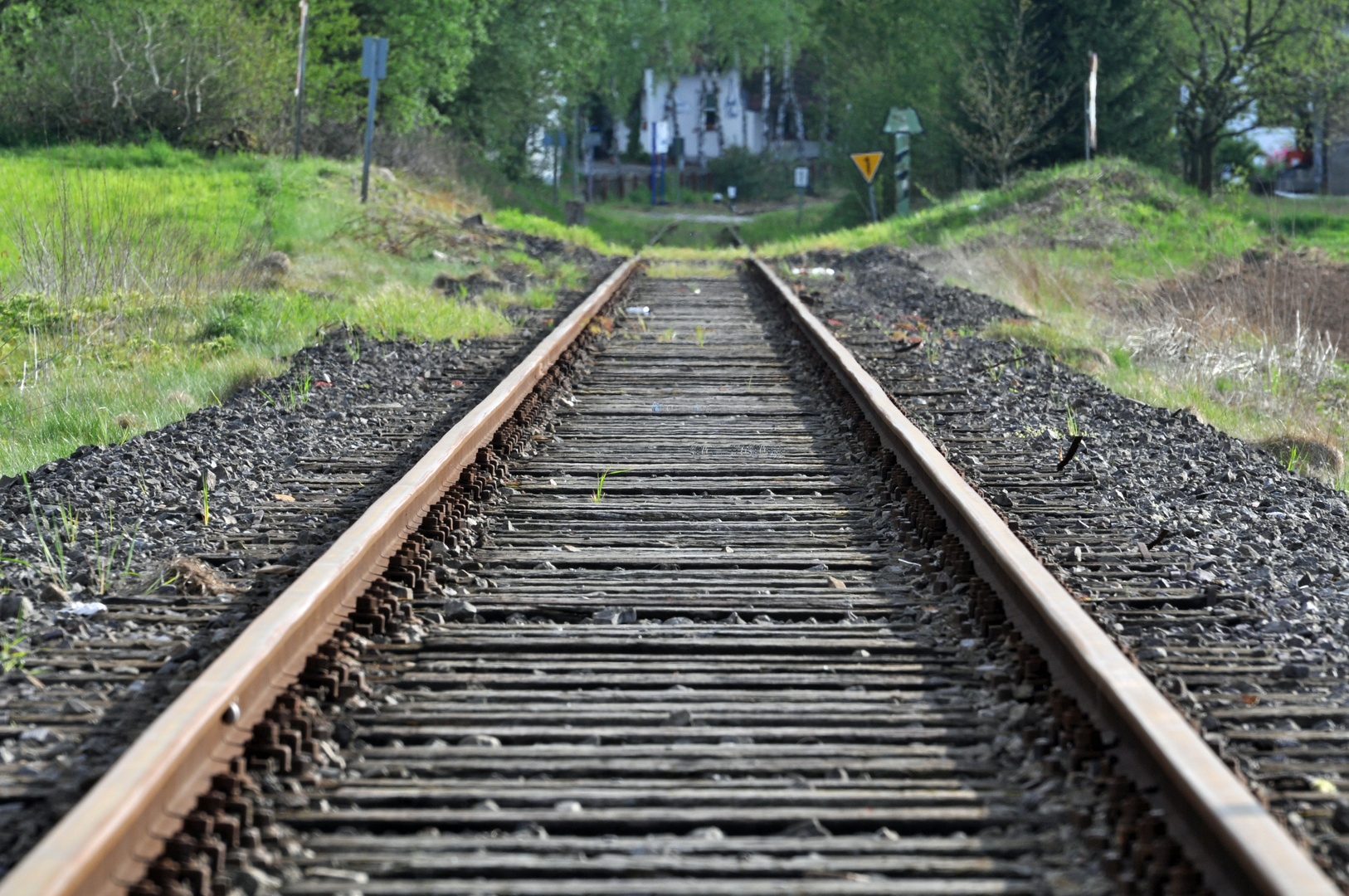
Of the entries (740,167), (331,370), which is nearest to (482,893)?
(331,370)

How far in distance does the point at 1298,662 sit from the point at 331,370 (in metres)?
6.13

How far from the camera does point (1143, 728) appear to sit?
2.49 m

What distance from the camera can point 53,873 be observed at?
1.91 meters

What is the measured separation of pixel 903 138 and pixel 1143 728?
28.4m

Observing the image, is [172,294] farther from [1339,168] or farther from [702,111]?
[702,111]

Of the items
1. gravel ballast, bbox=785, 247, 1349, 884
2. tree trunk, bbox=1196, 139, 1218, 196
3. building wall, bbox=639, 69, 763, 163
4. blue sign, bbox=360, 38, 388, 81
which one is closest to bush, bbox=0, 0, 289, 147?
blue sign, bbox=360, 38, 388, 81

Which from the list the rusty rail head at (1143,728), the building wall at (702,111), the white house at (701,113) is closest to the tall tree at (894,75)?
the white house at (701,113)

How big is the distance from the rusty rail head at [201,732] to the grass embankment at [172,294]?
2805 mm

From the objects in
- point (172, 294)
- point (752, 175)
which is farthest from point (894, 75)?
point (172, 294)

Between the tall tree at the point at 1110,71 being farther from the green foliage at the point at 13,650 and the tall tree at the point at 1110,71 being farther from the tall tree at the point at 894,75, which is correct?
the green foliage at the point at 13,650

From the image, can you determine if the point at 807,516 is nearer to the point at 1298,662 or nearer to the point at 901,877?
the point at 1298,662

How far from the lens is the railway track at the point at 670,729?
7.55 ft

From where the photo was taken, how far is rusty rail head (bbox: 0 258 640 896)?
2.01m

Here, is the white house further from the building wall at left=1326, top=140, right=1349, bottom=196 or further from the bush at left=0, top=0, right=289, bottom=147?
the bush at left=0, top=0, right=289, bottom=147
